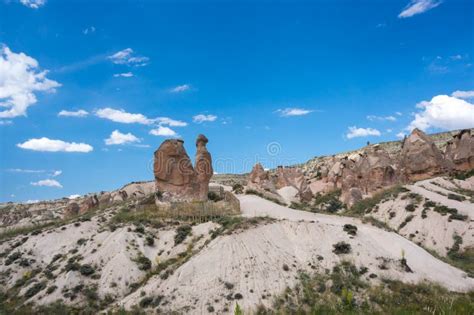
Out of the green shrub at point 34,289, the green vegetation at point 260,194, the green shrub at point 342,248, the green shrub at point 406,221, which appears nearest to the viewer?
the green shrub at point 34,289

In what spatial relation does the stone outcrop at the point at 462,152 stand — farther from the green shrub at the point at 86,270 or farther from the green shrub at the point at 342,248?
the green shrub at the point at 86,270

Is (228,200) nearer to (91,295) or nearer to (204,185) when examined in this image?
(204,185)

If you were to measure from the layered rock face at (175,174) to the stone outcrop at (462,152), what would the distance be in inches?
1299

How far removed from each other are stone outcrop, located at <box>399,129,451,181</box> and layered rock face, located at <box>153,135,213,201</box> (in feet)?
90.1

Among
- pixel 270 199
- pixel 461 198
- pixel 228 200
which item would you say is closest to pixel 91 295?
pixel 228 200

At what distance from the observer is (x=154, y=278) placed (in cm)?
1955

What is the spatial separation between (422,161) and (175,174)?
3058 cm

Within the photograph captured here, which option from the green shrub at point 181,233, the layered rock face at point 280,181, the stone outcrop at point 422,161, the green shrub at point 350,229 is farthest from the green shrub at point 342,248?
the stone outcrop at point 422,161

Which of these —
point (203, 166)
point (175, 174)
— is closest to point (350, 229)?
point (203, 166)

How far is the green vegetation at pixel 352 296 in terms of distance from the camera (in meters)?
16.2

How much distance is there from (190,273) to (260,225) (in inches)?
237

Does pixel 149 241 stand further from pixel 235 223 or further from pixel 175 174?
pixel 175 174

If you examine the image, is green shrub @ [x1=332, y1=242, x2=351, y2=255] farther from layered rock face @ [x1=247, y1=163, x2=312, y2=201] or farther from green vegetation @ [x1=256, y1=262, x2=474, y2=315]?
layered rock face @ [x1=247, y1=163, x2=312, y2=201]

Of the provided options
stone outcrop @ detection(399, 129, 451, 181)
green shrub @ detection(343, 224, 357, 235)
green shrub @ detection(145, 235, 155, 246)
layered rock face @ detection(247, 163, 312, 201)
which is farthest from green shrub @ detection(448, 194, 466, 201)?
green shrub @ detection(145, 235, 155, 246)
